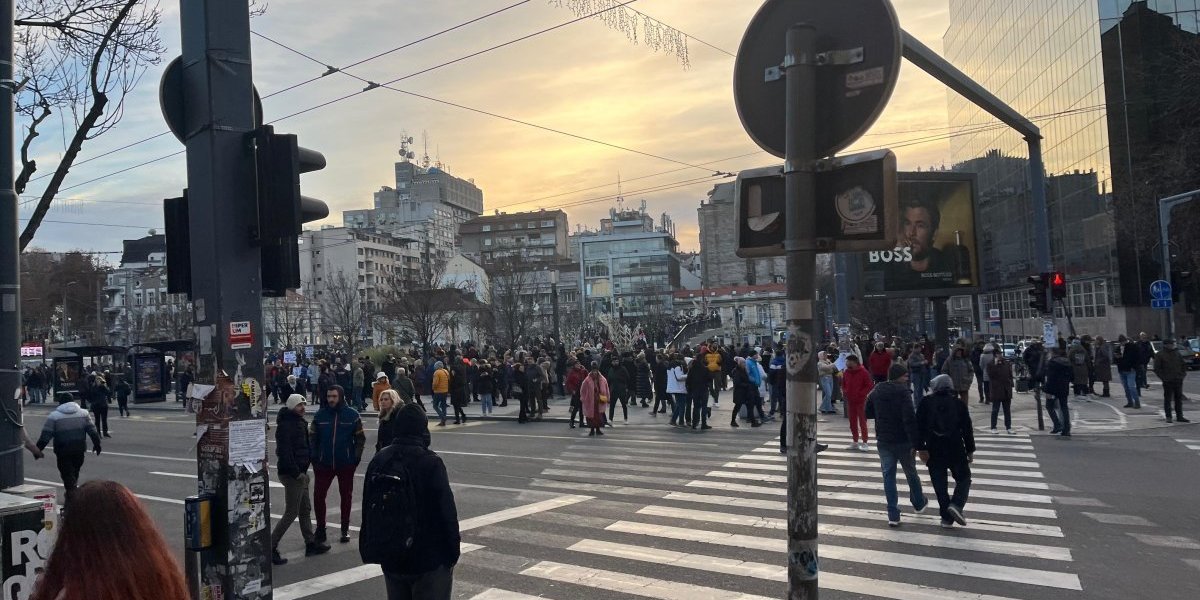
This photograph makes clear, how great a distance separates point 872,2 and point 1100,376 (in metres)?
→ 25.7

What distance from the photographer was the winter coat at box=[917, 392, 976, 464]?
9.14 metres

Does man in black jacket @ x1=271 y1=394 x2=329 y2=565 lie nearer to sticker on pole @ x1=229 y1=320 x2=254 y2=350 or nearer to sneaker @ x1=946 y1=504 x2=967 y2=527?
sticker on pole @ x1=229 y1=320 x2=254 y2=350

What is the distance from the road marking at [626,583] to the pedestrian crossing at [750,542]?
17mm

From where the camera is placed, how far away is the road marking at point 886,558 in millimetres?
7098

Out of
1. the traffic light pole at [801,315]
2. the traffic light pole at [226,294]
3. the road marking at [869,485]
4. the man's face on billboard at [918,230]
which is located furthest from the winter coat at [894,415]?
the man's face on billboard at [918,230]

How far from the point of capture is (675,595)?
677 centimetres

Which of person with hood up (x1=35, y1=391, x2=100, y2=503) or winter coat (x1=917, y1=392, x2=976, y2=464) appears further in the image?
person with hood up (x1=35, y1=391, x2=100, y2=503)

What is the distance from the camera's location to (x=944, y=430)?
30.0 feet

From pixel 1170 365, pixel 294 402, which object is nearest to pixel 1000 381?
pixel 1170 365

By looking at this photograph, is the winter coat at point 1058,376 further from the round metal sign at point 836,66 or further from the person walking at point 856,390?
the round metal sign at point 836,66

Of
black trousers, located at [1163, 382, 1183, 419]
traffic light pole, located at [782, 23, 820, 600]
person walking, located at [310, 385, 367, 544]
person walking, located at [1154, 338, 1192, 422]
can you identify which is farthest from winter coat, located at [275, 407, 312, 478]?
black trousers, located at [1163, 382, 1183, 419]

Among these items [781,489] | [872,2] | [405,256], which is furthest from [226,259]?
[405,256]

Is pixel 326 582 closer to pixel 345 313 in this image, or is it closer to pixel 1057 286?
pixel 1057 286

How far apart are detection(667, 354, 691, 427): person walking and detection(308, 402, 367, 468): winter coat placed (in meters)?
12.0
